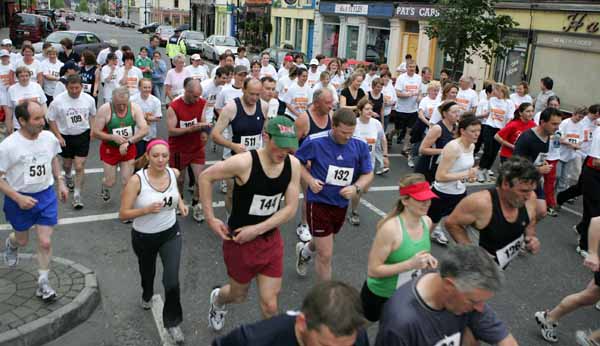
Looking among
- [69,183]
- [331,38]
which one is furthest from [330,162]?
[331,38]

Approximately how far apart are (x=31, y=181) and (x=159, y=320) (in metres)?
1.71

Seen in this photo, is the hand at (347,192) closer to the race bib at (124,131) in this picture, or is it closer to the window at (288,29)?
the race bib at (124,131)

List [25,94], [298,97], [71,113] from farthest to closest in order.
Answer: [298,97], [25,94], [71,113]

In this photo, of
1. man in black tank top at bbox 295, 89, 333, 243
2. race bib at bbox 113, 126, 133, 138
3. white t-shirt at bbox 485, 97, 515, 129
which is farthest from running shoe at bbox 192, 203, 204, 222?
white t-shirt at bbox 485, 97, 515, 129

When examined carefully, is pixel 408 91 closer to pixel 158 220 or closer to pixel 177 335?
pixel 158 220

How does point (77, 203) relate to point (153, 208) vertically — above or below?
below

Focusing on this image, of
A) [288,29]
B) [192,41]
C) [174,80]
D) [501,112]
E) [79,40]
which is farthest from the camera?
[288,29]

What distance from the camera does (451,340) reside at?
2.87 m

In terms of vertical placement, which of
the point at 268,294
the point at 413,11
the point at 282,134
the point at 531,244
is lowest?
the point at 268,294

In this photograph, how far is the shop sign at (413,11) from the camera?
27766mm

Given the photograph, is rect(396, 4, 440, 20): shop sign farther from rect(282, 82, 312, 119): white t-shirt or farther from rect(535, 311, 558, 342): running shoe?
rect(535, 311, 558, 342): running shoe

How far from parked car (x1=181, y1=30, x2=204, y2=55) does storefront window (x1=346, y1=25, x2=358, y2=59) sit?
32.2ft

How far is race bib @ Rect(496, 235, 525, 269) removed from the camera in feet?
13.9

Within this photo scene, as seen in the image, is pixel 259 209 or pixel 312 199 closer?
pixel 259 209
